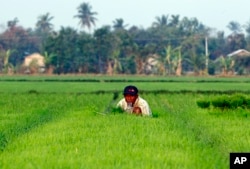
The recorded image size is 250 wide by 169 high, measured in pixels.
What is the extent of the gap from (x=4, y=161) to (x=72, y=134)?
5.93 ft

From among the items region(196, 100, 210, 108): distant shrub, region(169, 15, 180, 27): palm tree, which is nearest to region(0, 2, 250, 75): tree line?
region(169, 15, 180, 27): palm tree

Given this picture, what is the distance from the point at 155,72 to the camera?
4656 cm

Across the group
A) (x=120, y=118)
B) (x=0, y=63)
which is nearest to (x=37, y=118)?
(x=120, y=118)

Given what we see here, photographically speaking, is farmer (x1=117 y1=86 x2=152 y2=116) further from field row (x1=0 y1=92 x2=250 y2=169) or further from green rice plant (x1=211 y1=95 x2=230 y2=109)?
green rice plant (x1=211 y1=95 x2=230 y2=109)

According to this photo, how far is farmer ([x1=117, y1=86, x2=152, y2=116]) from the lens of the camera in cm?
977

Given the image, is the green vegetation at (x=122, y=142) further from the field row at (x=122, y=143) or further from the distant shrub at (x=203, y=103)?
the distant shrub at (x=203, y=103)

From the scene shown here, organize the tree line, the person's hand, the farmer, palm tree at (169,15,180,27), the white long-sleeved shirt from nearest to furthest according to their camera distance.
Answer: the farmer → the white long-sleeved shirt → the person's hand → the tree line → palm tree at (169,15,180,27)

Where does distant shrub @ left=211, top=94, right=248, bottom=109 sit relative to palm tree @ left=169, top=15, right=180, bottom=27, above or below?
below

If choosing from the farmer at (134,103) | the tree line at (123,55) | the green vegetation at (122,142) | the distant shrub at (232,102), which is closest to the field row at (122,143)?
the green vegetation at (122,142)

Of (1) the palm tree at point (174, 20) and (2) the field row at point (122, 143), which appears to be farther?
(1) the palm tree at point (174, 20)

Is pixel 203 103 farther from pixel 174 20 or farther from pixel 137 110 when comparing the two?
pixel 174 20

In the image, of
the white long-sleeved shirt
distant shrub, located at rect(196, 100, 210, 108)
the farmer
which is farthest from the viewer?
distant shrub, located at rect(196, 100, 210, 108)

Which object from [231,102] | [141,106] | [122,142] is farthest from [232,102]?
[122,142]

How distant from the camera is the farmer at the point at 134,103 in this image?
977cm
